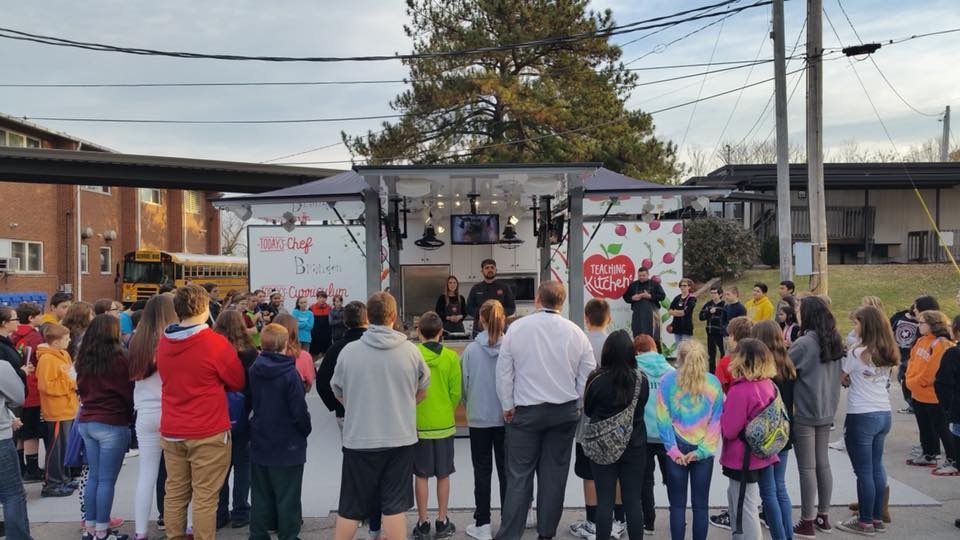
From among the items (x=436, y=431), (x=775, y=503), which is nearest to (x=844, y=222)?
(x=775, y=503)

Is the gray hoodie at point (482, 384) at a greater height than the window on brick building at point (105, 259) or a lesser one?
lesser

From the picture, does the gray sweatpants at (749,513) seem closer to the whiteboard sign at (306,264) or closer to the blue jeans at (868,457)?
the blue jeans at (868,457)

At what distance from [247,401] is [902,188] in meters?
23.8

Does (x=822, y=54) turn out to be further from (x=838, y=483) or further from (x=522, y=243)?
(x=838, y=483)

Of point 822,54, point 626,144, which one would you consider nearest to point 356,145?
point 626,144

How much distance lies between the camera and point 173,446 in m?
4.58

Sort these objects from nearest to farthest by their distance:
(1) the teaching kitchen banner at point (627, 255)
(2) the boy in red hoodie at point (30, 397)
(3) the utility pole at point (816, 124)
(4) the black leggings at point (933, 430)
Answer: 1. (2) the boy in red hoodie at point (30, 397)
2. (4) the black leggings at point (933, 430)
3. (3) the utility pole at point (816, 124)
4. (1) the teaching kitchen banner at point (627, 255)

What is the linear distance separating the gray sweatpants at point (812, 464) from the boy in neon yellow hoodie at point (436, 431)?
2518mm

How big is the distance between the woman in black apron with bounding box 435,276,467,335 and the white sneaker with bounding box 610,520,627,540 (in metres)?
4.76

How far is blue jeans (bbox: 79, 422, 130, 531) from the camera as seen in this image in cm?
488

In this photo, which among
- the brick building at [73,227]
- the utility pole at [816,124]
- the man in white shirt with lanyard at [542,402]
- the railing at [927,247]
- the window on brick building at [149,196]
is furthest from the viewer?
the window on brick building at [149,196]

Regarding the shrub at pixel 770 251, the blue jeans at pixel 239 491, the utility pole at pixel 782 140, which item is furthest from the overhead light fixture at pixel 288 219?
the shrub at pixel 770 251

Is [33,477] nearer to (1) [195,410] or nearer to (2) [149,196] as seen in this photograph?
(1) [195,410]

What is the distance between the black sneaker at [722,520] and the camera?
17.3 ft
